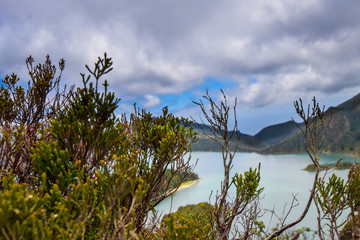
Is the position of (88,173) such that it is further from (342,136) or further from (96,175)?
(342,136)

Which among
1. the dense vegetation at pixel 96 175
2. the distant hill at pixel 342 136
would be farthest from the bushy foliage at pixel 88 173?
the distant hill at pixel 342 136

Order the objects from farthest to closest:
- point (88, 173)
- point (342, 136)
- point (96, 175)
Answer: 1. point (342, 136)
2. point (88, 173)
3. point (96, 175)

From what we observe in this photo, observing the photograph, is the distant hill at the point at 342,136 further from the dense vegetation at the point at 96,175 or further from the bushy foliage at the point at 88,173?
the bushy foliage at the point at 88,173

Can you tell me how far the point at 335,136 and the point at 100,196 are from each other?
16260 centimetres

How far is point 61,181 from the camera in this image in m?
2.84

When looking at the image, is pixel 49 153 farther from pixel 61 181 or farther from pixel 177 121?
pixel 177 121

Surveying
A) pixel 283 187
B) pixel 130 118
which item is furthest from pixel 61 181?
pixel 283 187

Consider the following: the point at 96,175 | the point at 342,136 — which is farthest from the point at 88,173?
the point at 342,136

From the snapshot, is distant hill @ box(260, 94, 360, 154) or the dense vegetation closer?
the dense vegetation

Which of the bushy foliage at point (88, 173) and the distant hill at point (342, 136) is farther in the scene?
the distant hill at point (342, 136)

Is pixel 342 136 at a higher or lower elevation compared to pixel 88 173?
lower

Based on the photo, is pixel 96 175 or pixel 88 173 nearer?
pixel 96 175

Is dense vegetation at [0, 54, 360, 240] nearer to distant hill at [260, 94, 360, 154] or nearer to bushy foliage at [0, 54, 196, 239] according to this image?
bushy foliage at [0, 54, 196, 239]

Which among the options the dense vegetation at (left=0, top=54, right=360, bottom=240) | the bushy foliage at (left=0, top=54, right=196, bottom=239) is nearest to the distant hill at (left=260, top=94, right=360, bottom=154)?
the dense vegetation at (left=0, top=54, right=360, bottom=240)
